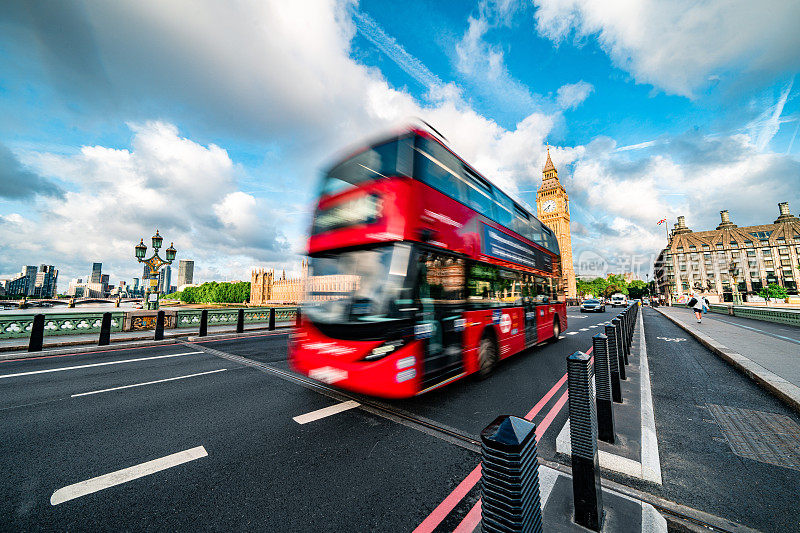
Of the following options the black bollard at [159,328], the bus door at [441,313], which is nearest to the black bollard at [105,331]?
the black bollard at [159,328]

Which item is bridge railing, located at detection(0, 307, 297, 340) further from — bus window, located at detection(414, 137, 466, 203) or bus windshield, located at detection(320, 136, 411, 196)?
bus window, located at detection(414, 137, 466, 203)

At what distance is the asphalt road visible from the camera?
228 centimetres

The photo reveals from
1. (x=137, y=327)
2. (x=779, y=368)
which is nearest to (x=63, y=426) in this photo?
(x=137, y=327)

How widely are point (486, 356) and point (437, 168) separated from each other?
376 centimetres

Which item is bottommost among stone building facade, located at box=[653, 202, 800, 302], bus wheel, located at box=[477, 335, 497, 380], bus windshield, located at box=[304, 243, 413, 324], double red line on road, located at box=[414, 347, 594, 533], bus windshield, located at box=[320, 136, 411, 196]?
double red line on road, located at box=[414, 347, 594, 533]

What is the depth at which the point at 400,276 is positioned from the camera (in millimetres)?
4262

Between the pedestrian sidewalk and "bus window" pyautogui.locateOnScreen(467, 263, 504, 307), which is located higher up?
"bus window" pyautogui.locateOnScreen(467, 263, 504, 307)

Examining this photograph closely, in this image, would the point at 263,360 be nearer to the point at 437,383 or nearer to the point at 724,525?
the point at 437,383

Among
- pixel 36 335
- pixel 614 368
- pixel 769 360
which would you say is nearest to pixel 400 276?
pixel 614 368

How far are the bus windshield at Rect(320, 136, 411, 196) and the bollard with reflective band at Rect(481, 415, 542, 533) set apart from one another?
12.7ft

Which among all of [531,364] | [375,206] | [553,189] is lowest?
[531,364]

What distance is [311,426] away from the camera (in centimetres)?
379

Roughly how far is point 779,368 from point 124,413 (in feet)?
38.0

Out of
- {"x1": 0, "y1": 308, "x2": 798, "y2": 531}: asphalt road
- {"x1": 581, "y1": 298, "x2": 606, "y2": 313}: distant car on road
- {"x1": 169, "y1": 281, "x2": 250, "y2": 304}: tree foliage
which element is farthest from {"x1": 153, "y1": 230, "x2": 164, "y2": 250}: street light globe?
{"x1": 169, "y1": 281, "x2": 250, "y2": 304}: tree foliage
